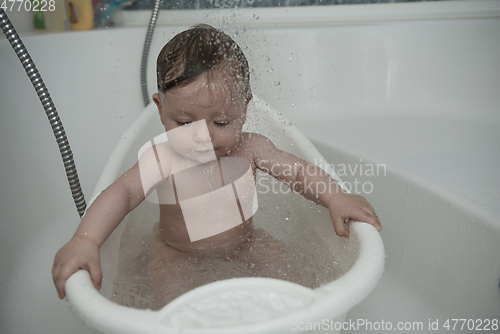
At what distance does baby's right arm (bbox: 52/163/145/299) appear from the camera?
1.70 feet

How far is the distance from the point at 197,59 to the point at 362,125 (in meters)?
0.81

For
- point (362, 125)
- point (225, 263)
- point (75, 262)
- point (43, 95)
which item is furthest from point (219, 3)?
point (75, 262)

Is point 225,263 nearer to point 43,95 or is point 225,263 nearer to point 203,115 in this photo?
point 203,115

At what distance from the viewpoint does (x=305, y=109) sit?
58.1 inches

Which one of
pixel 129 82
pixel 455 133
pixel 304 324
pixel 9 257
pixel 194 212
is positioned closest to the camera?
pixel 304 324

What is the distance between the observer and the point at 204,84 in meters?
0.67

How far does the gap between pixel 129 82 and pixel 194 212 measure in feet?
2.46

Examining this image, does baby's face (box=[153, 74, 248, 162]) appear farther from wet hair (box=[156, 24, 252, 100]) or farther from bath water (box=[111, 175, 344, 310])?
bath water (box=[111, 175, 344, 310])

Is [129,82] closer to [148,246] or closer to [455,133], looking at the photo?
[148,246]

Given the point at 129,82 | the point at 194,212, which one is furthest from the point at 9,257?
the point at 129,82

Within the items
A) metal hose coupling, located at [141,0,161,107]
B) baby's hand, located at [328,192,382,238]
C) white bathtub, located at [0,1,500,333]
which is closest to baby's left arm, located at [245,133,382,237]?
baby's hand, located at [328,192,382,238]

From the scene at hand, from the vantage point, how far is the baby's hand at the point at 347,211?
620 millimetres

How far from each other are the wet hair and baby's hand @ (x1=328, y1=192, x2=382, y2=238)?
0.82ft

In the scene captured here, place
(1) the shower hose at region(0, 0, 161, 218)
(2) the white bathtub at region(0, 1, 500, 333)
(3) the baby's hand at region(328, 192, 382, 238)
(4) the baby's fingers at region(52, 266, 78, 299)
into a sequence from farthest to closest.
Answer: (2) the white bathtub at region(0, 1, 500, 333)
(1) the shower hose at region(0, 0, 161, 218)
(3) the baby's hand at region(328, 192, 382, 238)
(4) the baby's fingers at region(52, 266, 78, 299)
